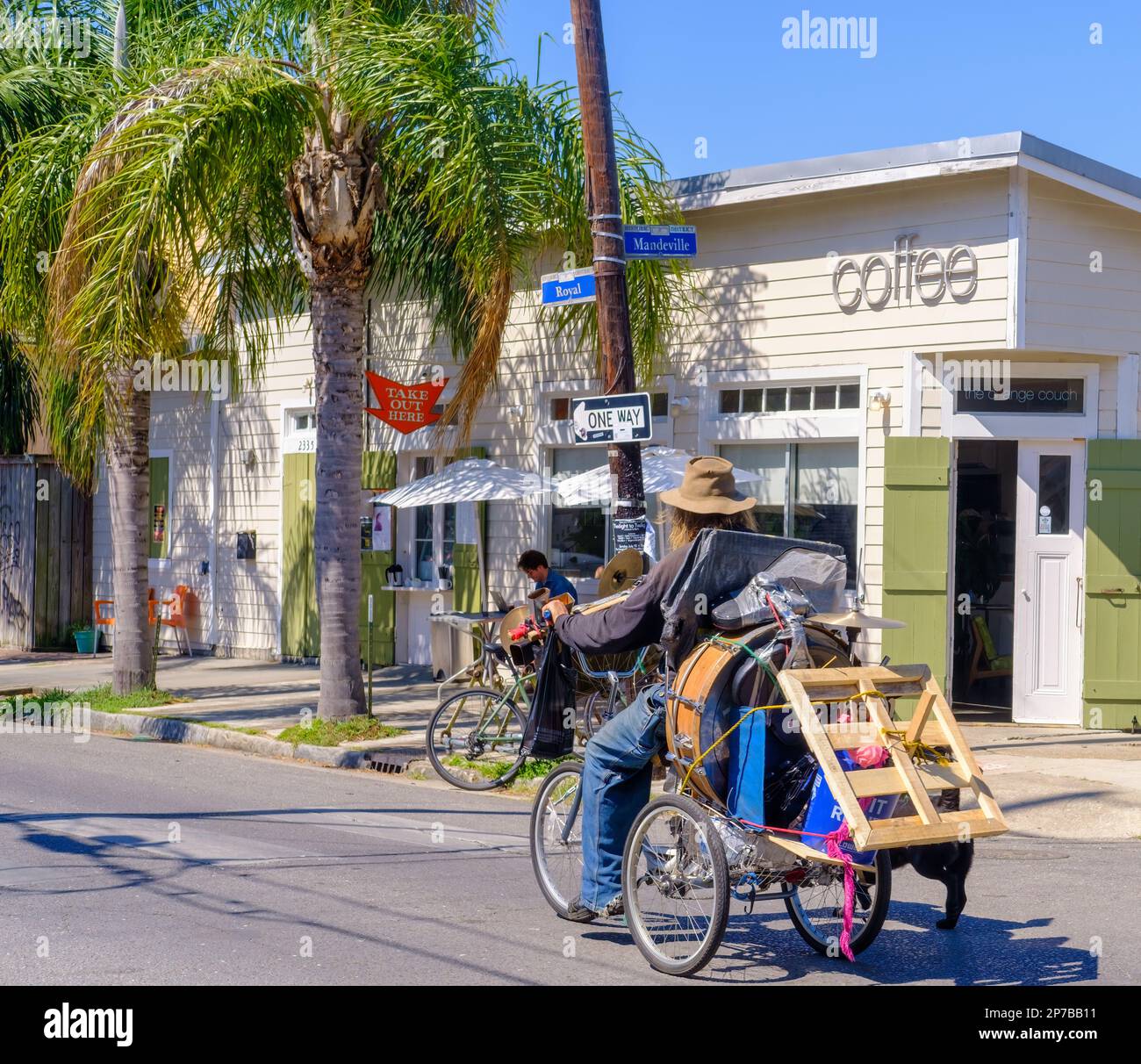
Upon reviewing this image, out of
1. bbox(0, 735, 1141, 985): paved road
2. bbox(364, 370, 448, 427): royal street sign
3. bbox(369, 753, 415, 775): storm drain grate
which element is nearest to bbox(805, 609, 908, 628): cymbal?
bbox(0, 735, 1141, 985): paved road

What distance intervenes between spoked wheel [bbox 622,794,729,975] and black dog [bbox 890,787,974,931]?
0.82 metres

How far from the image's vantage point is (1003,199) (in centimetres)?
1247

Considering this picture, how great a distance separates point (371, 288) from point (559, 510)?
3742mm

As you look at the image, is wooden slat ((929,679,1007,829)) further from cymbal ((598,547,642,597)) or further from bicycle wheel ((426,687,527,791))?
bicycle wheel ((426,687,527,791))

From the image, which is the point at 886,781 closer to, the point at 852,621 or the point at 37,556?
the point at 852,621

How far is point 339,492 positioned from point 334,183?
2.66 meters

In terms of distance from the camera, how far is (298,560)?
18.4m

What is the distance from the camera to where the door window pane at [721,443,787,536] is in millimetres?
13992

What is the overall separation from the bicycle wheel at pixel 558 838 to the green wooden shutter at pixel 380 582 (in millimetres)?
10775

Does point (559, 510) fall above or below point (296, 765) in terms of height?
above

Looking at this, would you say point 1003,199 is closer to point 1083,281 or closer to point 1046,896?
point 1083,281
